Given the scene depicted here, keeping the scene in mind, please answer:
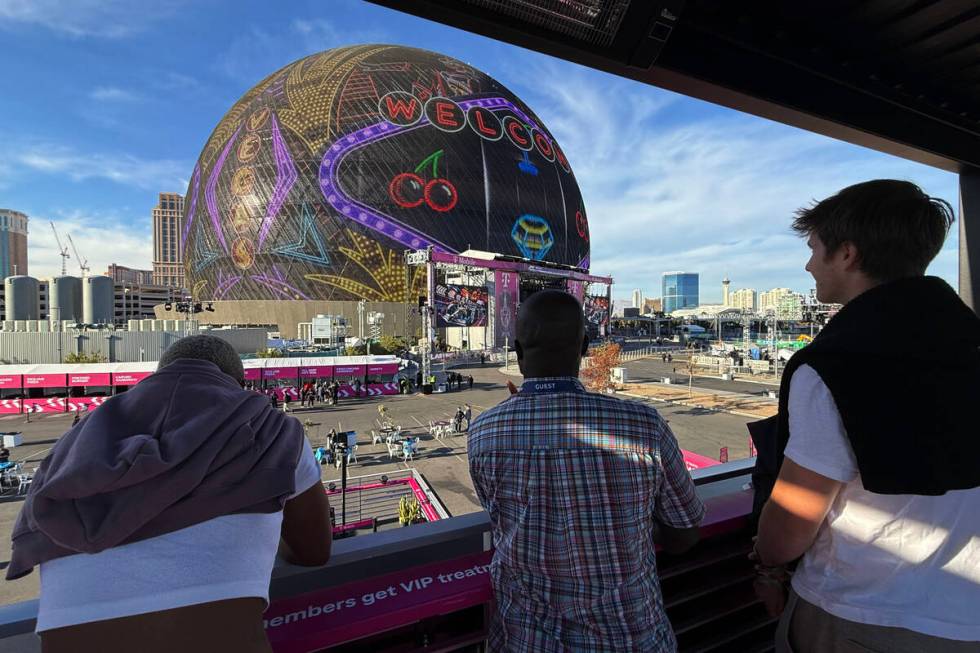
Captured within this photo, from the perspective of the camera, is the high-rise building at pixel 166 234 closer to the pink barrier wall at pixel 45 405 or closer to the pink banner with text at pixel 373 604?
the pink barrier wall at pixel 45 405

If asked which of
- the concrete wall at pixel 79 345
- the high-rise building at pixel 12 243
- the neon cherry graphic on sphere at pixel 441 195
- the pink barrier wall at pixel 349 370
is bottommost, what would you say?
the pink barrier wall at pixel 349 370

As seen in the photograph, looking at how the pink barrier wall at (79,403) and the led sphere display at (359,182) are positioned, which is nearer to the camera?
the pink barrier wall at (79,403)

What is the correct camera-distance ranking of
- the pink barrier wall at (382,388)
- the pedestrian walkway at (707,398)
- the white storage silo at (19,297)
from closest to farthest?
1. the pedestrian walkway at (707,398)
2. the pink barrier wall at (382,388)
3. the white storage silo at (19,297)

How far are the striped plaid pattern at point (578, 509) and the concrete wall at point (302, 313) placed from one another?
46261 mm

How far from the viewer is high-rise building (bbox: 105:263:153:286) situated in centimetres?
13288

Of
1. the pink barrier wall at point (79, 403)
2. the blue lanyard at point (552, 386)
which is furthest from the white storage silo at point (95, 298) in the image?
the blue lanyard at point (552, 386)

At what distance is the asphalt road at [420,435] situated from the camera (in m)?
9.41

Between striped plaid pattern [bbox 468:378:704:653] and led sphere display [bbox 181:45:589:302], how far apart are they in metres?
47.0

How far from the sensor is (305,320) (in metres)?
47.7

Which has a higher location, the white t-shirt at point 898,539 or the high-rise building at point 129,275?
the high-rise building at point 129,275

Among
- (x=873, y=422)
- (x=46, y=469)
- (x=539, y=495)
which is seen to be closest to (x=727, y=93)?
(x=873, y=422)

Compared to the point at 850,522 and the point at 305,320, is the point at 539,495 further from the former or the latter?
the point at 305,320

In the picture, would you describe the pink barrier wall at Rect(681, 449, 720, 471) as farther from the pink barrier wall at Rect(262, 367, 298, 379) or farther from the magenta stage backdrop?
the magenta stage backdrop

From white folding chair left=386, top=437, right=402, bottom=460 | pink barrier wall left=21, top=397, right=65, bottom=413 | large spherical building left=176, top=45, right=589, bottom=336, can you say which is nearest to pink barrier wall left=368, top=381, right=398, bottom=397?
white folding chair left=386, top=437, right=402, bottom=460
